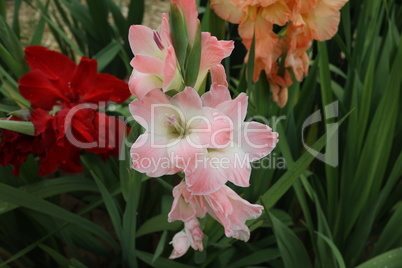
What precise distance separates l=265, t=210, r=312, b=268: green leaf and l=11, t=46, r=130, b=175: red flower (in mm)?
283

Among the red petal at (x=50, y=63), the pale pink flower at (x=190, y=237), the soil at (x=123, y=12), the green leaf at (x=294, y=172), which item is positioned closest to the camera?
the pale pink flower at (x=190, y=237)

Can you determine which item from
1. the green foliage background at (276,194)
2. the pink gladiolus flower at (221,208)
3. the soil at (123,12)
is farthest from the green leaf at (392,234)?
the soil at (123,12)

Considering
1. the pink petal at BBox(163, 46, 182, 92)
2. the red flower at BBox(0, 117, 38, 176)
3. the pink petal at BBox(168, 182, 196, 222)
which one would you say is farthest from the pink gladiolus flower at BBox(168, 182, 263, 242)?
the red flower at BBox(0, 117, 38, 176)

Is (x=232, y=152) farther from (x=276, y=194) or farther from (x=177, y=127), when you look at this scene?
(x=276, y=194)

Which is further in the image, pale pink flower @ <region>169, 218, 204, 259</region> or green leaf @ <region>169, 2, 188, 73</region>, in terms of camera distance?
pale pink flower @ <region>169, 218, 204, 259</region>

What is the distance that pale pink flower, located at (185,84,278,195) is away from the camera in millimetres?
466

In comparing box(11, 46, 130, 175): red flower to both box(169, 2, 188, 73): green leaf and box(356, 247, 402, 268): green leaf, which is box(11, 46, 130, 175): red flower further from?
box(356, 247, 402, 268): green leaf

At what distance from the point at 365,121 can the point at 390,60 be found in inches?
6.1

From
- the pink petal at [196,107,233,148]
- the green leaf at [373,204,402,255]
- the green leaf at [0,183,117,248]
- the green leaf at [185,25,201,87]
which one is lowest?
the green leaf at [373,204,402,255]

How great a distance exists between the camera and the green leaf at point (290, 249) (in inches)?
29.9

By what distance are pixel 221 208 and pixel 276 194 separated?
249 millimetres

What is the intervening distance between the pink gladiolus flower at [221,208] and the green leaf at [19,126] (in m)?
0.28

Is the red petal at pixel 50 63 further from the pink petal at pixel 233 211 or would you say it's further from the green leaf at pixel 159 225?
the pink petal at pixel 233 211

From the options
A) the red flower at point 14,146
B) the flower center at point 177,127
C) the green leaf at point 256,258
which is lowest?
the green leaf at point 256,258
